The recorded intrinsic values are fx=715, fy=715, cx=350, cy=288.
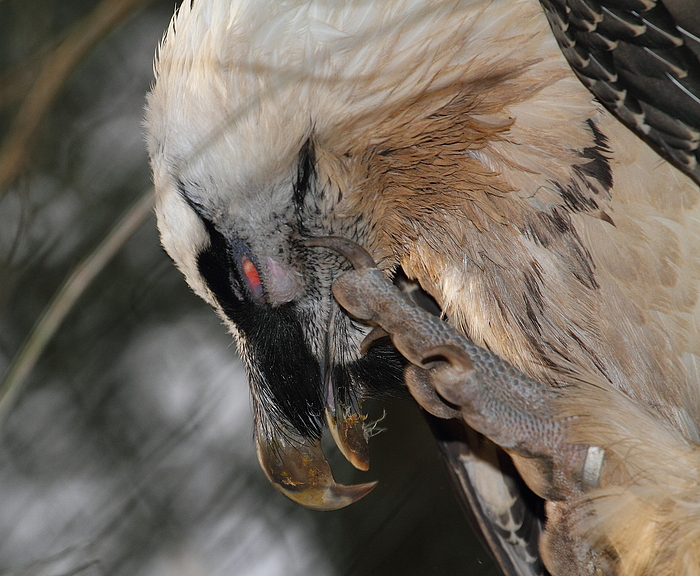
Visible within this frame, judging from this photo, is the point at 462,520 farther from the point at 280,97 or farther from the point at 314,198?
the point at 280,97

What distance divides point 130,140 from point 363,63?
133cm

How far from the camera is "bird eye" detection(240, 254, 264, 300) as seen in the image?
4.00 ft

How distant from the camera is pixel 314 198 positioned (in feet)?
3.88

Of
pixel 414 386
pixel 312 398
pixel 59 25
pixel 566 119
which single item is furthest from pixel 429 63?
pixel 59 25

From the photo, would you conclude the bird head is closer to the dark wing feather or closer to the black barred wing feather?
the black barred wing feather

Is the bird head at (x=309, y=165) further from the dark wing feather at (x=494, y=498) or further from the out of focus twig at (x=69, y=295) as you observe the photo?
the out of focus twig at (x=69, y=295)

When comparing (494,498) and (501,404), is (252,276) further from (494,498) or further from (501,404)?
(494,498)

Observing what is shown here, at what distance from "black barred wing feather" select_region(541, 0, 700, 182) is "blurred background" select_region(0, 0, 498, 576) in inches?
50.0

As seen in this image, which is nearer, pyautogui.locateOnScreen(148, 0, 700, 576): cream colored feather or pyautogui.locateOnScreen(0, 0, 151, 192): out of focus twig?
pyautogui.locateOnScreen(0, 0, 151, 192): out of focus twig

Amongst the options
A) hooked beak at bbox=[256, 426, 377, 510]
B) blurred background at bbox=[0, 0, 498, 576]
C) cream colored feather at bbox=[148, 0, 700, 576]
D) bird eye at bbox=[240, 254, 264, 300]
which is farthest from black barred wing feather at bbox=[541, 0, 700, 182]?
blurred background at bbox=[0, 0, 498, 576]

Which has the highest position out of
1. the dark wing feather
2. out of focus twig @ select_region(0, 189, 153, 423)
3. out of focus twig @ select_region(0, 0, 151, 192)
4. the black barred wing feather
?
out of focus twig @ select_region(0, 0, 151, 192)

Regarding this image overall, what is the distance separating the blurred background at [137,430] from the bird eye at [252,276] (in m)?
0.98

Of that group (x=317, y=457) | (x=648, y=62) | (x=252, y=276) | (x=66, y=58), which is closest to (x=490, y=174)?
(x=648, y=62)

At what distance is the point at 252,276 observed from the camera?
1.23 metres
